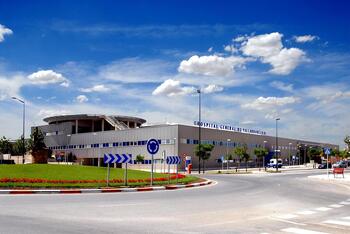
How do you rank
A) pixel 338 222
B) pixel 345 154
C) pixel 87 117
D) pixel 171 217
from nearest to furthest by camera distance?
pixel 338 222
pixel 171 217
pixel 345 154
pixel 87 117

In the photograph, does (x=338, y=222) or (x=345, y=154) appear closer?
(x=338, y=222)

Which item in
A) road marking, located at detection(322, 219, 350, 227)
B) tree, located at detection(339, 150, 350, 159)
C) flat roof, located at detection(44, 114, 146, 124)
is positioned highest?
flat roof, located at detection(44, 114, 146, 124)

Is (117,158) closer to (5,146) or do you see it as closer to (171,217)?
(171,217)

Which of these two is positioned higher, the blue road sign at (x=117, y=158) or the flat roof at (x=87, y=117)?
the flat roof at (x=87, y=117)

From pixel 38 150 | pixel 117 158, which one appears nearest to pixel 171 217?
pixel 117 158

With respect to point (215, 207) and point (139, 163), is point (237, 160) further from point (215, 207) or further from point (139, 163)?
point (215, 207)

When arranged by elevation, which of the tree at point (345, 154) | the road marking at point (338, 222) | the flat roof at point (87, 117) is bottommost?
the road marking at point (338, 222)

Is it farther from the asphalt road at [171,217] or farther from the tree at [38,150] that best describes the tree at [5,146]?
the asphalt road at [171,217]

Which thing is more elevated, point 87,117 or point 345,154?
point 87,117

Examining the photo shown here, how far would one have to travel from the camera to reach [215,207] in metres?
15.6

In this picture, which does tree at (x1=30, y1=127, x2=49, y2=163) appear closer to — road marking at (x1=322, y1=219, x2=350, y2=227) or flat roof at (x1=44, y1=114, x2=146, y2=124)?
flat roof at (x1=44, y1=114, x2=146, y2=124)

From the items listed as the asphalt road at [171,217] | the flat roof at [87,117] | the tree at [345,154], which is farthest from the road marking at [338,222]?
the flat roof at [87,117]

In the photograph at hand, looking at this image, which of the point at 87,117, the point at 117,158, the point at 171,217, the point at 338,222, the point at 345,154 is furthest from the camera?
the point at 87,117

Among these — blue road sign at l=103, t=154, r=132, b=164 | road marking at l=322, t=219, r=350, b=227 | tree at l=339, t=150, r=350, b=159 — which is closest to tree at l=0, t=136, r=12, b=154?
tree at l=339, t=150, r=350, b=159
